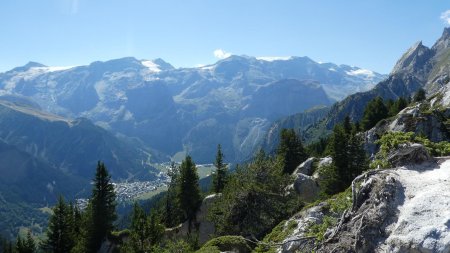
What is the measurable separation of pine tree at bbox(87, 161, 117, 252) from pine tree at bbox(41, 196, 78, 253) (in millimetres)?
4540

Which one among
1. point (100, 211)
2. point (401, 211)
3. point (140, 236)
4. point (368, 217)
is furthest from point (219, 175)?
point (401, 211)

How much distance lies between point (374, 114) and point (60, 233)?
8021cm

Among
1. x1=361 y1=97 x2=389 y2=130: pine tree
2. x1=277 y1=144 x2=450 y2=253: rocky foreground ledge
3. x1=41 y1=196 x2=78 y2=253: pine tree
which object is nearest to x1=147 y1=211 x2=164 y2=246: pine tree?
x1=41 y1=196 x2=78 y2=253: pine tree

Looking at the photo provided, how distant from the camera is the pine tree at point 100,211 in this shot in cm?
7269

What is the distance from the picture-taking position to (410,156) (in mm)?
20281

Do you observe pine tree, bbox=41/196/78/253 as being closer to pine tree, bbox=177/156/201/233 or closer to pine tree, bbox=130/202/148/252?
pine tree, bbox=177/156/201/233

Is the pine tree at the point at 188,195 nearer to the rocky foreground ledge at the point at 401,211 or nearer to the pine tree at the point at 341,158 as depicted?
the pine tree at the point at 341,158

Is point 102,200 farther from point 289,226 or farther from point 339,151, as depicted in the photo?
point 289,226

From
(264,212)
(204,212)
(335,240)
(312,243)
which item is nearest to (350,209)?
(335,240)

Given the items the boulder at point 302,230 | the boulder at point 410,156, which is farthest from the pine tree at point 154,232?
the boulder at point 410,156

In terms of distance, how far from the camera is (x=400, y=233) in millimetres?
15570

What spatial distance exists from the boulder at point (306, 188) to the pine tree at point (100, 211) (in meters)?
34.5

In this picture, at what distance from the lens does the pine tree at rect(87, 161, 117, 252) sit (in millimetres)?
72688

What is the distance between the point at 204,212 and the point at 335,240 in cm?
5572
